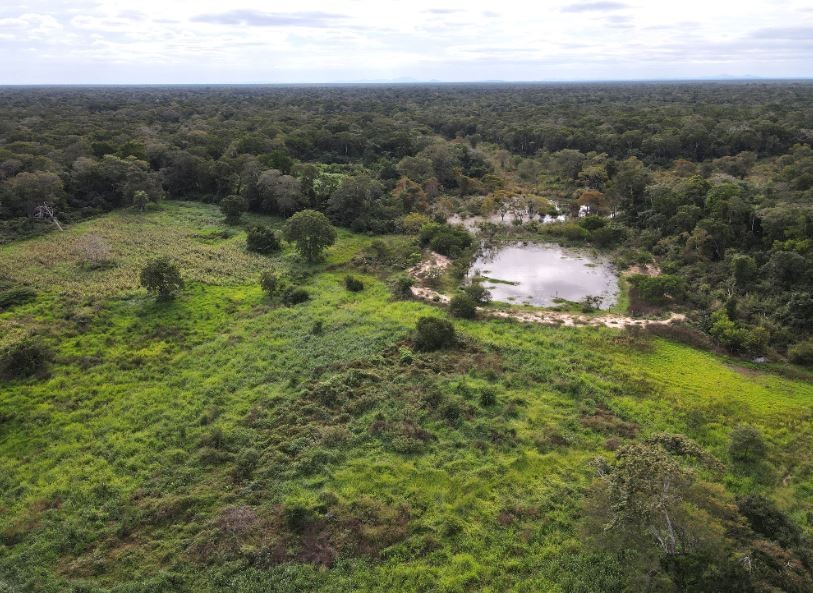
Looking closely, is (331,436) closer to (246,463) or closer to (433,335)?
(246,463)

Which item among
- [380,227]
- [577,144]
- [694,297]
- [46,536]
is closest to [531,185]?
[577,144]

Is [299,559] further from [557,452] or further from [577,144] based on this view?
[577,144]

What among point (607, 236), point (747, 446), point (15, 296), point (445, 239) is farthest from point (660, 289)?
point (15, 296)

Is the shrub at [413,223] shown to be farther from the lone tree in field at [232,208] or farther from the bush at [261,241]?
the lone tree in field at [232,208]

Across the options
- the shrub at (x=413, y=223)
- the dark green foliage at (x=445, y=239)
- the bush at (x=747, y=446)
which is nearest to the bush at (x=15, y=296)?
the dark green foliage at (x=445, y=239)

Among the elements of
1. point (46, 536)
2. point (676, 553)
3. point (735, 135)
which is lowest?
point (46, 536)
